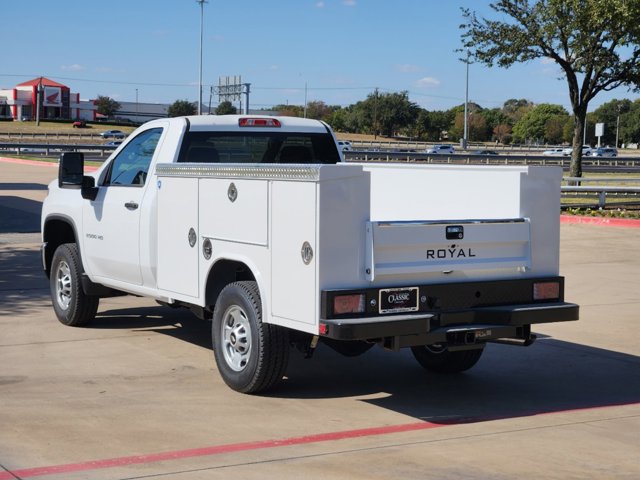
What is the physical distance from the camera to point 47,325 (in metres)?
10.5

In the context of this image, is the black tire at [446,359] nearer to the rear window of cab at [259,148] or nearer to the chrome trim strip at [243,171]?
the rear window of cab at [259,148]

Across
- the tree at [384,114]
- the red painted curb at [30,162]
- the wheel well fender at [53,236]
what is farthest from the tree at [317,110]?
the wheel well fender at [53,236]

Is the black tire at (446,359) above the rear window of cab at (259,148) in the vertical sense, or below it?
below

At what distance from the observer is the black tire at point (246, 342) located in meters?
7.43

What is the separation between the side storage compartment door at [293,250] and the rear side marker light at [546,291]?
196 centimetres

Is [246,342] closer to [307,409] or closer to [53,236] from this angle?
[307,409]

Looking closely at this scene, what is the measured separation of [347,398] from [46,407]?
2.29 m

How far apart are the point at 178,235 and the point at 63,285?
271 cm

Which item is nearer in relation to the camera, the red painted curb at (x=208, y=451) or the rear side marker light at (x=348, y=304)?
the red painted curb at (x=208, y=451)

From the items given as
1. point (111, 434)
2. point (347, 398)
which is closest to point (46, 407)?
point (111, 434)

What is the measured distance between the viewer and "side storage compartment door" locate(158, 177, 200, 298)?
8.22 m

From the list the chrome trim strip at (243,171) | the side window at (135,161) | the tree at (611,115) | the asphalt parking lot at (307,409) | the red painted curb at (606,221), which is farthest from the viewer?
the tree at (611,115)

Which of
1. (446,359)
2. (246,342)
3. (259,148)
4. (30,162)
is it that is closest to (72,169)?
(259,148)

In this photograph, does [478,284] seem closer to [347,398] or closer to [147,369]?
[347,398]
